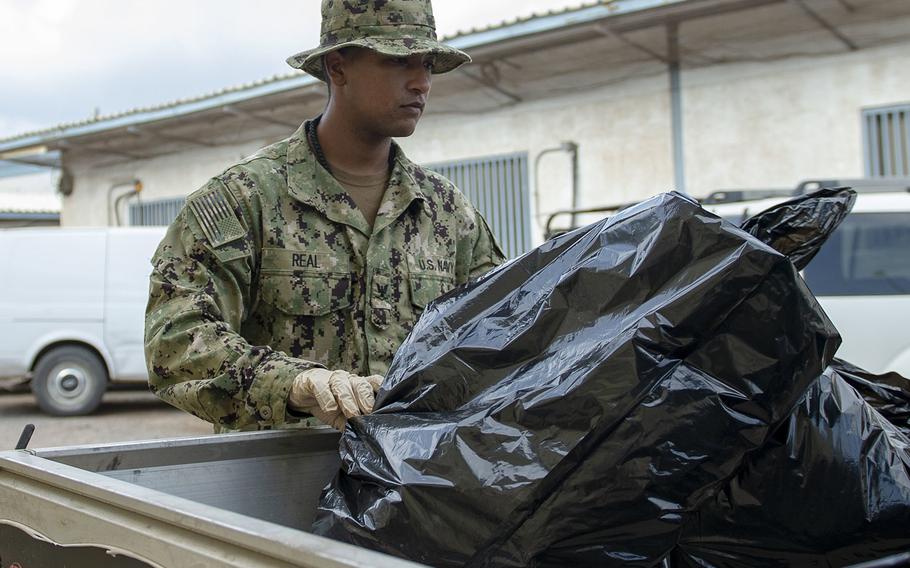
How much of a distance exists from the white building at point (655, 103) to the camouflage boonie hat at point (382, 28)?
17.7ft

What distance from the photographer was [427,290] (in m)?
2.41

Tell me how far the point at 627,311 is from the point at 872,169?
7139 mm

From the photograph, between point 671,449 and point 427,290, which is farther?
point 427,290

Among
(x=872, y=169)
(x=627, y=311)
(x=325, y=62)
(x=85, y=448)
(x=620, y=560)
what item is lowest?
(x=620, y=560)

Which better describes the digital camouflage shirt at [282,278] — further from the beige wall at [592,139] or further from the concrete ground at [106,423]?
the beige wall at [592,139]

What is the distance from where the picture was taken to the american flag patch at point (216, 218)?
212 centimetres

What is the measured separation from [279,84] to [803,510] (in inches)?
373

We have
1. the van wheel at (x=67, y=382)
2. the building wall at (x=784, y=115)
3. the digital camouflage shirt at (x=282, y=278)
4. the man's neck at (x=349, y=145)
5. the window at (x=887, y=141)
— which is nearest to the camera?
the digital camouflage shirt at (x=282, y=278)

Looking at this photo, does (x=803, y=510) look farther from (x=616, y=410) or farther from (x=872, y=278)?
(x=872, y=278)

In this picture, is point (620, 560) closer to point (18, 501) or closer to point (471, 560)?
point (471, 560)

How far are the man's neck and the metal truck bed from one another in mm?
861

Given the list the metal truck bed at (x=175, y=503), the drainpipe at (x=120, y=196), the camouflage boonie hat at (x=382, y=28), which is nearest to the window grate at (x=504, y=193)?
the drainpipe at (x=120, y=196)

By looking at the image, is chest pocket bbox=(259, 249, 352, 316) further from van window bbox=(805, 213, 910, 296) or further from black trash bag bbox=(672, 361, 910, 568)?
van window bbox=(805, 213, 910, 296)

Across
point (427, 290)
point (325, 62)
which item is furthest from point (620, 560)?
point (325, 62)
